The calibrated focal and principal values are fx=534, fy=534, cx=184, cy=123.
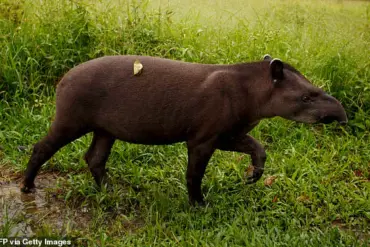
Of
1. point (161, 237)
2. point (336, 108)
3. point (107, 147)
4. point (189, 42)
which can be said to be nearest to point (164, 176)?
point (107, 147)

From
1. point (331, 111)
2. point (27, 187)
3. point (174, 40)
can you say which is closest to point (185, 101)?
point (331, 111)

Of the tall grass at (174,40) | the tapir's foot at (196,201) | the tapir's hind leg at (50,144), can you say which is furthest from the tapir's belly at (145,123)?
the tall grass at (174,40)

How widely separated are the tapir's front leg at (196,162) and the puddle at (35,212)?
38.7 inches

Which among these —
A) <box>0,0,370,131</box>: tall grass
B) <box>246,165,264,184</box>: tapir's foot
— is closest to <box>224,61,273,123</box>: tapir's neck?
<box>246,165,264,184</box>: tapir's foot

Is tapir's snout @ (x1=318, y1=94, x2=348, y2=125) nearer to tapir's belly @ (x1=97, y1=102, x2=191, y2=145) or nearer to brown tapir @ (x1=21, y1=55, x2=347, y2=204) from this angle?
brown tapir @ (x1=21, y1=55, x2=347, y2=204)

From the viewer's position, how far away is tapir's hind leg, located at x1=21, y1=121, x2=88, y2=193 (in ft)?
16.0

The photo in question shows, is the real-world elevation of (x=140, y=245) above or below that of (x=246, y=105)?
below

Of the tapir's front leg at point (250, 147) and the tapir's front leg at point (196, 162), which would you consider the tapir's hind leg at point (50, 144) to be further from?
the tapir's front leg at point (250, 147)

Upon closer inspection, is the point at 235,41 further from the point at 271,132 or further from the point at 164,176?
the point at 164,176

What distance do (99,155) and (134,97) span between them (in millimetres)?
857

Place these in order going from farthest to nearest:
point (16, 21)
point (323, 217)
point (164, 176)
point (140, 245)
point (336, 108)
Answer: point (16, 21)
point (164, 176)
point (323, 217)
point (336, 108)
point (140, 245)

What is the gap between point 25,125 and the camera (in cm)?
642

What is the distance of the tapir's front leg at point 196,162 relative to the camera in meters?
4.75

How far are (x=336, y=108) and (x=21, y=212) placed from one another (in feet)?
9.64
